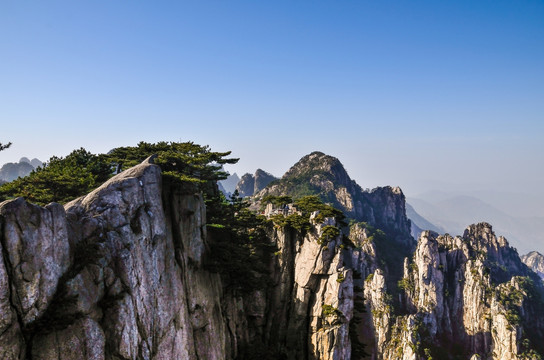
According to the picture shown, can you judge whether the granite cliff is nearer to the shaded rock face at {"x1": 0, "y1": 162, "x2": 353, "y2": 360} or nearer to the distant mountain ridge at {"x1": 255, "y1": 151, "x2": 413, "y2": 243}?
the shaded rock face at {"x1": 0, "y1": 162, "x2": 353, "y2": 360}

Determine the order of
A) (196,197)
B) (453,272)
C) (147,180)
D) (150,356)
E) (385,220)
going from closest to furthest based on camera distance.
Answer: (150,356) → (147,180) → (196,197) → (453,272) → (385,220)

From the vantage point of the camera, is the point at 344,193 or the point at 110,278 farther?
the point at 344,193

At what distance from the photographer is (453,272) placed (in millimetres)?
101125

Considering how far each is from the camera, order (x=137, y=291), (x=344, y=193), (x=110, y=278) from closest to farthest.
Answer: (x=110, y=278) < (x=137, y=291) < (x=344, y=193)

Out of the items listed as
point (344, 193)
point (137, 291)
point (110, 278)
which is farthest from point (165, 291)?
point (344, 193)

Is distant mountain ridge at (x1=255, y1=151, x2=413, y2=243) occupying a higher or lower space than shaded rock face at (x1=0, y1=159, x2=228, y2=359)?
higher

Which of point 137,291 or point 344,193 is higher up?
point 344,193

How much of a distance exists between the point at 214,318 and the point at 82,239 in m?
15.7

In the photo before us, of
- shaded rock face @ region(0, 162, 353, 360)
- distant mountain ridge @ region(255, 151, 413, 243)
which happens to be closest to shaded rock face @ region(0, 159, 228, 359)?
shaded rock face @ region(0, 162, 353, 360)

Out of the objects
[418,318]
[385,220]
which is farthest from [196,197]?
[385,220]

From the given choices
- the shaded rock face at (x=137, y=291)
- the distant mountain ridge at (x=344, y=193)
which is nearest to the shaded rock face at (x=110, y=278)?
the shaded rock face at (x=137, y=291)

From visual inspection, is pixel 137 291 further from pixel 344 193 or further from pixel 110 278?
pixel 344 193

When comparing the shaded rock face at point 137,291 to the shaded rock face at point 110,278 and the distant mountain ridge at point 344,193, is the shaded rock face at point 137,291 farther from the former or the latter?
the distant mountain ridge at point 344,193

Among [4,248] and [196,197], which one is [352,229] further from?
[4,248]
